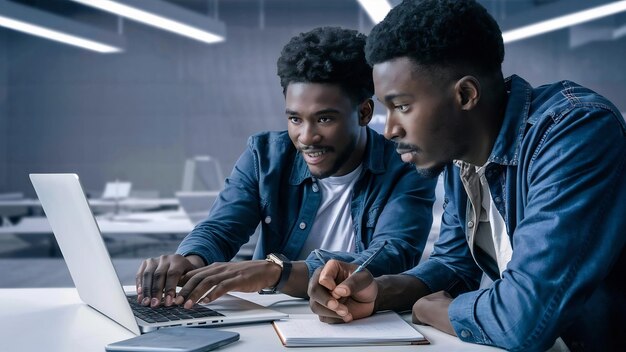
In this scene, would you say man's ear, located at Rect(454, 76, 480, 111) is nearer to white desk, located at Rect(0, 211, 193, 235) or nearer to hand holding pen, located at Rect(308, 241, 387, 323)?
hand holding pen, located at Rect(308, 241, 387, 323)

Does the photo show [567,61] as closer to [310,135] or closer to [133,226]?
[133,226]

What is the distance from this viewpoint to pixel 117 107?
774 centimetres

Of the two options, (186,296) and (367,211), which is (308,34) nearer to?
(367,211)

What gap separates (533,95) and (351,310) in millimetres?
500

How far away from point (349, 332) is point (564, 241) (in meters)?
0.34

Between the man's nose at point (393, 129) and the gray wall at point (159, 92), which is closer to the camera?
the man's nose at point (393, 129)

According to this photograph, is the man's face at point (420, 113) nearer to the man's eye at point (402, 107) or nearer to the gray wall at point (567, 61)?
the man's eye at point (402, 107)

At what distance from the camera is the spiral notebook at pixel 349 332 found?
0.94 meters

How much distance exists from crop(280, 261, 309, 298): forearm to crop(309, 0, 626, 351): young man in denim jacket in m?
0.17

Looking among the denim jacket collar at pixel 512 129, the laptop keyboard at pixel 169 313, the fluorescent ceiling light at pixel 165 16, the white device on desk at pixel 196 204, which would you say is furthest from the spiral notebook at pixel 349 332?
the fluorescent ceiling light at pixel 165 16

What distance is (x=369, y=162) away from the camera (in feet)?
5.47

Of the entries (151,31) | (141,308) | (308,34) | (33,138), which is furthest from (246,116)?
(141,308)

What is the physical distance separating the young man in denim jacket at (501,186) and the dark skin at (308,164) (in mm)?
185

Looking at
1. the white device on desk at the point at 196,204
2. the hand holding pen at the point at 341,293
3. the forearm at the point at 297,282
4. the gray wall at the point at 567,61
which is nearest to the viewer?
the hand holding pen at the point at 341,293
